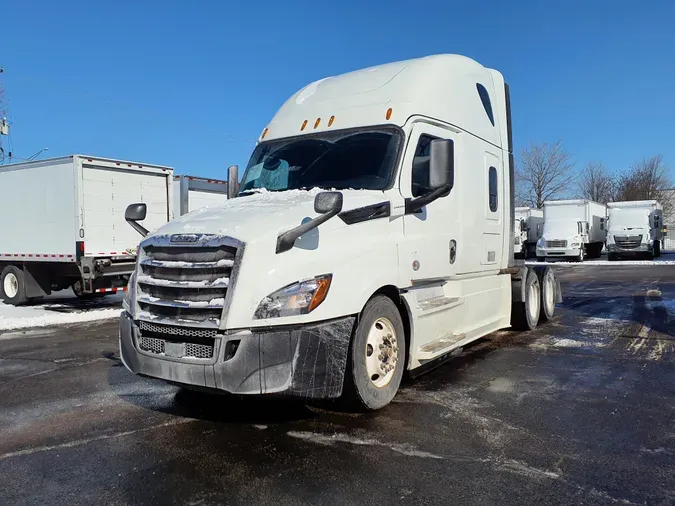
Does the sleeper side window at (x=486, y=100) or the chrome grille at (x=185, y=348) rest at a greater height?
the sleeper side window at (x=486, y=100)

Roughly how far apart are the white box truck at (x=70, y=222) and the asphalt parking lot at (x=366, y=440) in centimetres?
580

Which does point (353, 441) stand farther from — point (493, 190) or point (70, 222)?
point (70, 222)

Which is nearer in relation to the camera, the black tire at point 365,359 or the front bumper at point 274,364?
the front bumper at point 274,364

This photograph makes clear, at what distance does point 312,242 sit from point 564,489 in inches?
95.3

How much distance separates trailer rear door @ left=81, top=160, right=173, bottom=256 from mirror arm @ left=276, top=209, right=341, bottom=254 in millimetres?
9745

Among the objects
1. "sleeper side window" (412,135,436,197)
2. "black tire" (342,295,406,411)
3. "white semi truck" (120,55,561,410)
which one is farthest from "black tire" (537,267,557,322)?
"black tire" (342,295,406,411)

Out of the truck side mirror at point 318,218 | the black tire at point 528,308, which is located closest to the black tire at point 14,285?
the black tire at point 528,308

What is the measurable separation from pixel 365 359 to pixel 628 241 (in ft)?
115

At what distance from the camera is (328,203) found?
4285mm

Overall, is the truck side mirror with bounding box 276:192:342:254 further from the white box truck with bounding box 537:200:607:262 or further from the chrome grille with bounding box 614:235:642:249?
the chrome grille with bounding box 614:235:642:249

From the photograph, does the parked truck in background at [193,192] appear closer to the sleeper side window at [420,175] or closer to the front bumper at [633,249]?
the sleeper side window at [420,175]

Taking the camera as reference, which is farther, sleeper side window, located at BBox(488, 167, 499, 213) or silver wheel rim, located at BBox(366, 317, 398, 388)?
sleeper side window, located at BBox(488, 167, 499, 213)

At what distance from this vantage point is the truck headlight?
4160 millimetres

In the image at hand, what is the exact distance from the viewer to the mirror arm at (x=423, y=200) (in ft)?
17.3
